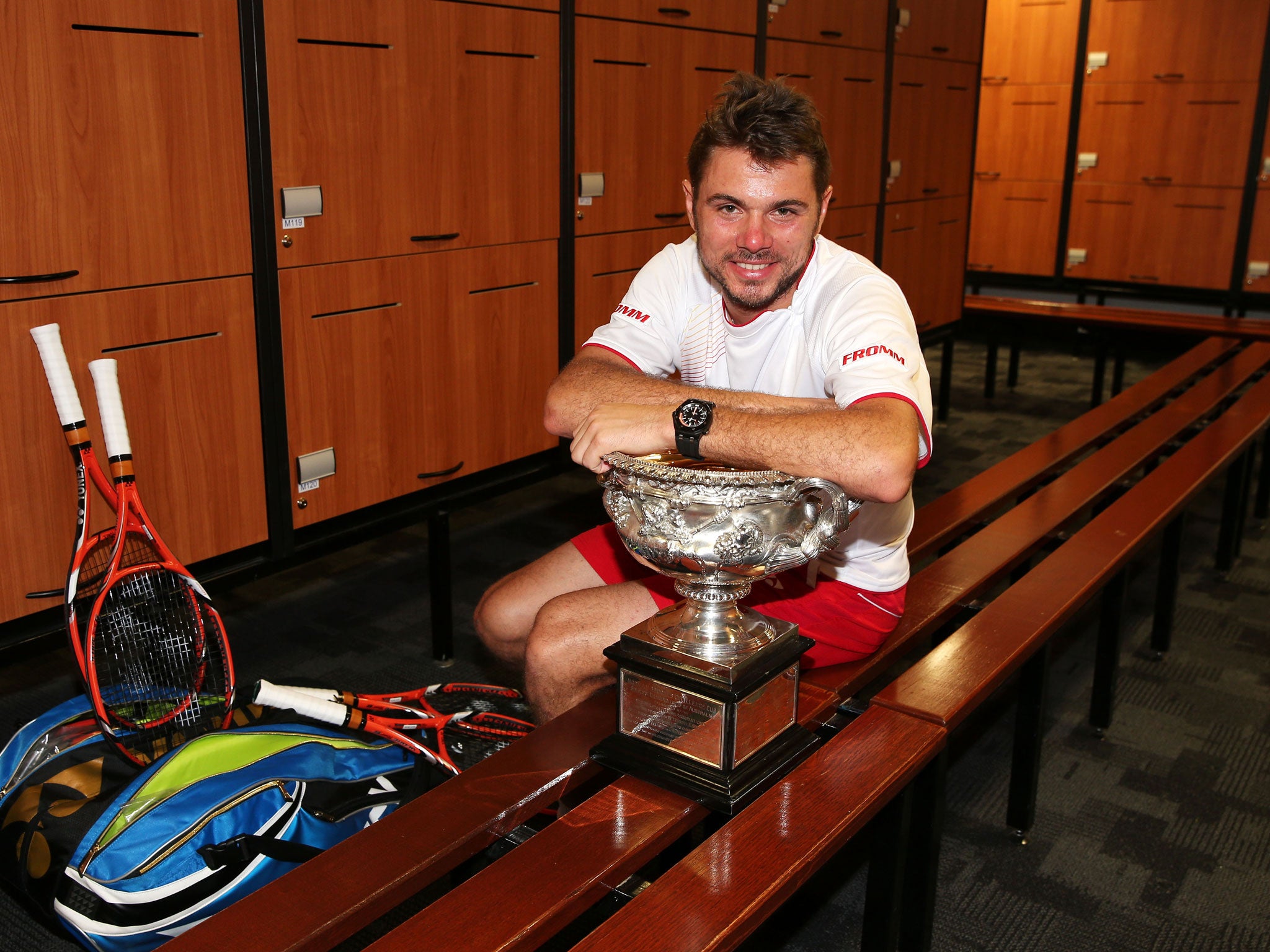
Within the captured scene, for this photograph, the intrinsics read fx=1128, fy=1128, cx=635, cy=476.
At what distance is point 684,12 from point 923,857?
2.33 metres

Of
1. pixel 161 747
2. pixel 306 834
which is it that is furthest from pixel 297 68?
pixel 306 834

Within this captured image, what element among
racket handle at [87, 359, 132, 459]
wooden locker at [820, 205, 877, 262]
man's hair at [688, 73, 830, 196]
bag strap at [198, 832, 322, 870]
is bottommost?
bag strap at [198, 832, 322, 870]

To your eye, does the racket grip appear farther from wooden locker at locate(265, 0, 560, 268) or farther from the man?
wooden locker at locate(265, 0, 560, 268)

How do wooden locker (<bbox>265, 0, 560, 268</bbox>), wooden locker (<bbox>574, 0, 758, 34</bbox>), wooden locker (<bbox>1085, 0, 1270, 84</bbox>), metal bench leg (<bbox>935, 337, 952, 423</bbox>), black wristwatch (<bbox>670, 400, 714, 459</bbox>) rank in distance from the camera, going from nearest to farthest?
black wristwatch (<bbox>670, 400, 714, 459</bbox>) → wooden locker (<bbox>265, 0, 560, 268</bbox>) → wooden locker (<bbox>574, 0, 758, 34</bbox>) → metal bench leg (<bbox>935, 337, 952, 423</bbox>) → wooden locker (<bbox>1085, 0, 1270, 84</bbox>)

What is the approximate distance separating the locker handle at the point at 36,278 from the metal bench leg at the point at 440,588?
972mm

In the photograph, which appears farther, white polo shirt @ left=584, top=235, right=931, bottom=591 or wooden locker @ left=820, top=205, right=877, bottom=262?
wooden locker @ left=820, top=205, right=877, bottom=262

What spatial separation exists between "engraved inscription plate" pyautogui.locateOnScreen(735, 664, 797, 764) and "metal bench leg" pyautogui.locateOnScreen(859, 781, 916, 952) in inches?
8.7

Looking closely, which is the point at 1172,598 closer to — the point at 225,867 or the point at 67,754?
the point at 225,867

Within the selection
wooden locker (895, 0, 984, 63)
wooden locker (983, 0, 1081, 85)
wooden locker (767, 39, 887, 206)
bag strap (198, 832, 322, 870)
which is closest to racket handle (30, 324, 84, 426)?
bag strap (198, 832, 322, 870)

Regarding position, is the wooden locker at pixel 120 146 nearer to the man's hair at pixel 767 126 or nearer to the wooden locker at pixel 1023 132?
the man's hair at pixel 767 126

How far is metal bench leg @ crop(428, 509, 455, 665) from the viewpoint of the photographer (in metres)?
2.58

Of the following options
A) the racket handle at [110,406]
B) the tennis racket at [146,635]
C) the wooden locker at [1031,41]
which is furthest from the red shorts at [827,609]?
Result: the wooden locker at [1031,41]

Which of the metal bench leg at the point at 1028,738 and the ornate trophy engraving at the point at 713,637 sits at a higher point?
the ornate trophy engraving at the point at 713,637

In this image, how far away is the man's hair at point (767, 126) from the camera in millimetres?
1472
